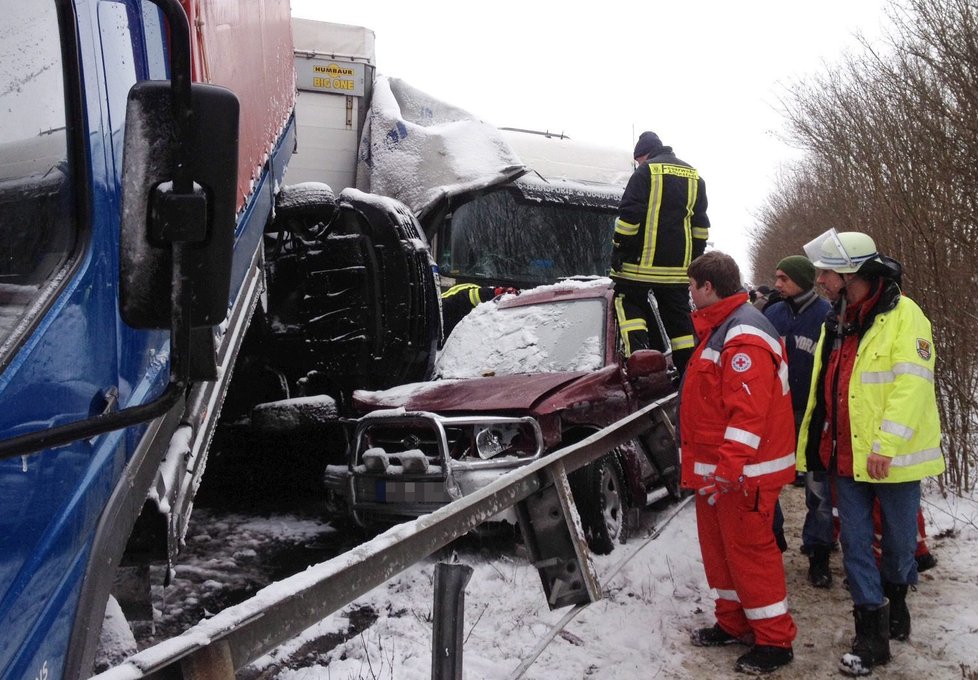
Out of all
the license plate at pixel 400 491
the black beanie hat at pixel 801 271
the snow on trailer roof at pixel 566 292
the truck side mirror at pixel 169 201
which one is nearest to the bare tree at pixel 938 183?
the black beanie hat at pixel 801 271

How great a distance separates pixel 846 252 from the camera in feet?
12.6

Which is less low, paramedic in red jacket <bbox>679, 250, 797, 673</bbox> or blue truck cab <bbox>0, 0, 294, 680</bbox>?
blue truck cab <bbox>0, 0, 294, 680</bbox>

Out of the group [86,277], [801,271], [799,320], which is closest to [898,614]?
[799,320]

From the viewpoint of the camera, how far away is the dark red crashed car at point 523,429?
16.7 feet

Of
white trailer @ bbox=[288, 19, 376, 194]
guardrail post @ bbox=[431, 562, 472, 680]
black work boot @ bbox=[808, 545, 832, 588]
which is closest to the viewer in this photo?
guardrail post @ bbox=[431, 562, 472, 680]

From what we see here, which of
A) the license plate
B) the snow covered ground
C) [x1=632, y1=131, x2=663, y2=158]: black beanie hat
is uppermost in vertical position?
[x1=632, y1=131, x2=663, y2=158]: black beanie hat

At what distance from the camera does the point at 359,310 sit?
6988mm

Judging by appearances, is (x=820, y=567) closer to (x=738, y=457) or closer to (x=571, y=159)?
(x=738, y=457)

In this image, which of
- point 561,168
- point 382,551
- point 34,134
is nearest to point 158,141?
point 34,134

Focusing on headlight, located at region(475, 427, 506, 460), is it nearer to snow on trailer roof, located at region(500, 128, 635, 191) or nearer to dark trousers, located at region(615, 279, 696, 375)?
dark trousers, located at region(615, 279, 696, 375)

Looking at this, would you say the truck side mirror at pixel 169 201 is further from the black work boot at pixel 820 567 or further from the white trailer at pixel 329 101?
the white trailer at pixel 329 101

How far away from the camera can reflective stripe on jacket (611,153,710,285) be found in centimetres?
581

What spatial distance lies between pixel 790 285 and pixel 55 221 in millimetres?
4440

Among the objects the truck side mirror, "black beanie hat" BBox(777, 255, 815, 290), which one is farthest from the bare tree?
the truck side mirror
